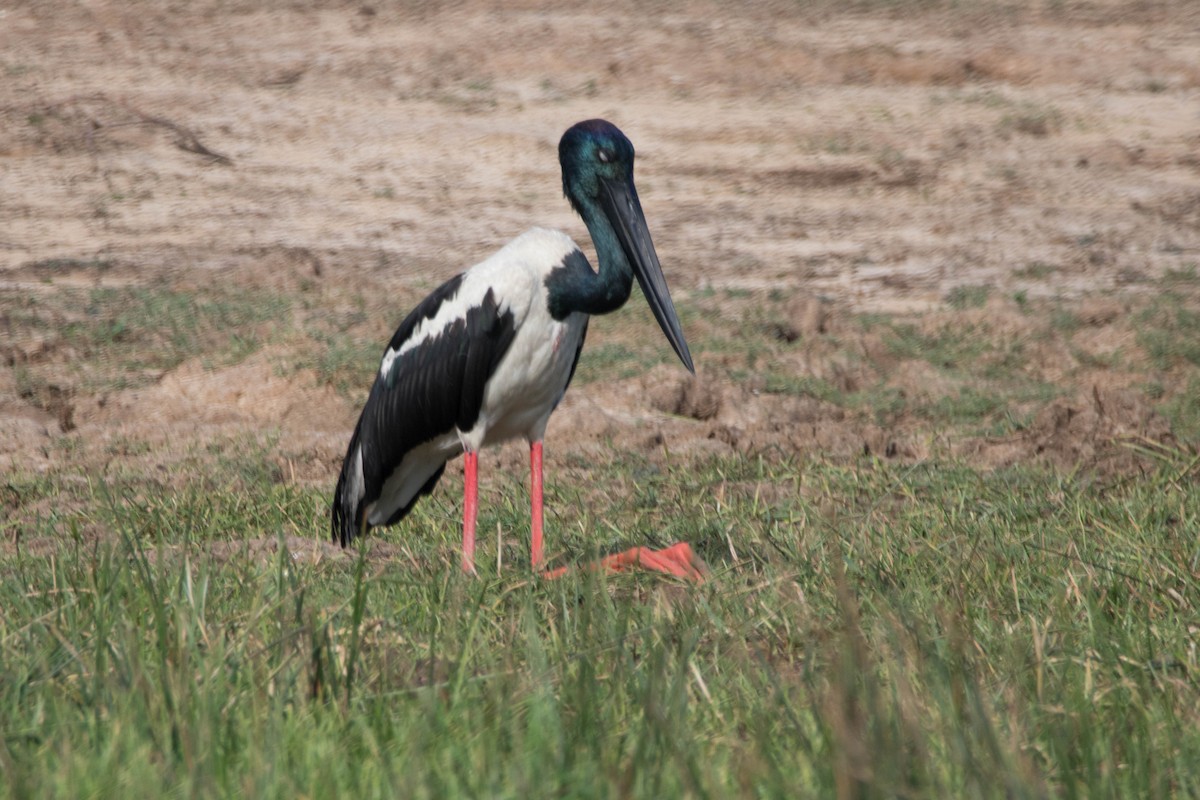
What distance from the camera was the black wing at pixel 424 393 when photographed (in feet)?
13.5

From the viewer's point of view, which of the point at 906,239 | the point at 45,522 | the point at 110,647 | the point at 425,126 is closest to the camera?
the point at 110,647

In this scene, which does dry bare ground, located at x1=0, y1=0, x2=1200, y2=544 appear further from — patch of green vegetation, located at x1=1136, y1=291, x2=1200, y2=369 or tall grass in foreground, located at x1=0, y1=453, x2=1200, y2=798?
tall grass in foreground, located at x1=0, y1=453, x2=1200, y2=798

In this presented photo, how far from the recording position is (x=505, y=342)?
414cm

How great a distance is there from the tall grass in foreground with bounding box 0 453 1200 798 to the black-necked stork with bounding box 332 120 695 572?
0.67 m

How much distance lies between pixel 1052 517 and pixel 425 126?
9.10 meters

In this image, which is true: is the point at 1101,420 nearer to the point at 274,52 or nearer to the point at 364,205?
the point at 364,205

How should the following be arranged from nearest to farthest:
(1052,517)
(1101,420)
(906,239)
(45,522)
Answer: (1052,517) → (45,522) → (1101,420) → (906,239)

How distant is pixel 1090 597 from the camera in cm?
292

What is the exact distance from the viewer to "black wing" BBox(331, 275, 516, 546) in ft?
13.5

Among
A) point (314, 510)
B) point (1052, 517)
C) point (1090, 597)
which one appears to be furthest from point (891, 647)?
point (314, 510)

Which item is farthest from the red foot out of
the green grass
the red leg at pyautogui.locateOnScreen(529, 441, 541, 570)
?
the red leg at pyautogui.locateOnScreen(529, 441, 541, 570)

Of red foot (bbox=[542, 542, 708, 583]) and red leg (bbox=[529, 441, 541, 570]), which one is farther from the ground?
red foot (bbox=[542, 542, 708, 583])

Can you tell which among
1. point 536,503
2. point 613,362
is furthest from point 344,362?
point 536,503

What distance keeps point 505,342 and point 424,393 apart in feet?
1.06
